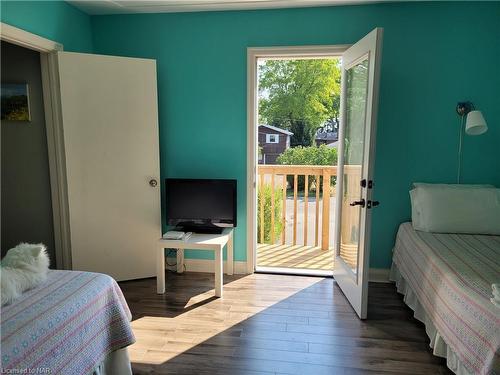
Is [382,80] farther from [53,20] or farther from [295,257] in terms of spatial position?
[53,20]

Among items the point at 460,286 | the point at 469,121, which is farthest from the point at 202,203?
the point at 469,121

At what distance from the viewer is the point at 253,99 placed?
307 cm

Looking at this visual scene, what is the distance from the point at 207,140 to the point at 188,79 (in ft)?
1.90

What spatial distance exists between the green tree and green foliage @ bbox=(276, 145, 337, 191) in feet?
0.35

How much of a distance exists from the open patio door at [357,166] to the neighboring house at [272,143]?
1220 mm

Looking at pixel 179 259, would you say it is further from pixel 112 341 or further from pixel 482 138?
pixel 482 138

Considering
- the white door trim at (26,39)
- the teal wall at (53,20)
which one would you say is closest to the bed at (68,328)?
the white door trim at (26,39)

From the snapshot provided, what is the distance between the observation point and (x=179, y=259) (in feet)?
10.9

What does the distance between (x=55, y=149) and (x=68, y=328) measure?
6.39 ft

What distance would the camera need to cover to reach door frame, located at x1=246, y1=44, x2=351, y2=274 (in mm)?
2941

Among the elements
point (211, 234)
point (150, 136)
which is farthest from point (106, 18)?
point (211, 234)

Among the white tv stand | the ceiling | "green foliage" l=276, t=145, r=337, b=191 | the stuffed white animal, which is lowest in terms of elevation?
the white tv stand

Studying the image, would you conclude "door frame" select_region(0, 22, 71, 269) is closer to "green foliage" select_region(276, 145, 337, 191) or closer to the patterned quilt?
"green foliage" select_region(276, 145, 337, 191)

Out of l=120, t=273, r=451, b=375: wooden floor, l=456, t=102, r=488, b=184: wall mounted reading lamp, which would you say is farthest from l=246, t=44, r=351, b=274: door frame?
l=456, t=102, r=488, b=184: wall mounted reading lamp
